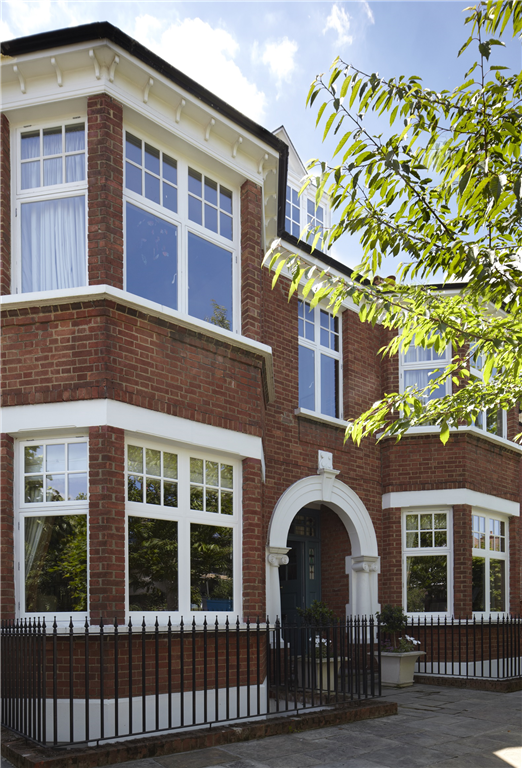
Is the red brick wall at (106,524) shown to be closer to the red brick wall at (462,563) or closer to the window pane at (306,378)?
the window pane at (306,378)

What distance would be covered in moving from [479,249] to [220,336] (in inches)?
142

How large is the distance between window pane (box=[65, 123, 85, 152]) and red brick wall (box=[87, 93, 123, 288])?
9.0 inches

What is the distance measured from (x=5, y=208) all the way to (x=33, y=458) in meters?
2.71

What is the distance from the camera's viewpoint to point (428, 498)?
13.3 m

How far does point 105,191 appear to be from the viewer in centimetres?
763

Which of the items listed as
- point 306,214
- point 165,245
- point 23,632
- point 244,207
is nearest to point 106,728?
point 23,632

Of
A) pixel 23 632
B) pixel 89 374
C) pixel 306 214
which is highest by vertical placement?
pixel 306 214

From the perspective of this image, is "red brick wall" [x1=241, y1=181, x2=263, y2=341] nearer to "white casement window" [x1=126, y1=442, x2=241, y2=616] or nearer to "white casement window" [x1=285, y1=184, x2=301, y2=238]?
"white casement window" [x1=126, y1=442, x2=241, y2=616]

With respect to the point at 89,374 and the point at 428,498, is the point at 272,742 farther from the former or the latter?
the point at 428,498

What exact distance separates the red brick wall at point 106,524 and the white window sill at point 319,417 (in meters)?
4.87

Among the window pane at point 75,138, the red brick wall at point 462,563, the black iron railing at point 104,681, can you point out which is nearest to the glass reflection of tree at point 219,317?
the window pane at point 75,138

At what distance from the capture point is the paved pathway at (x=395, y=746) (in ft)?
20.4

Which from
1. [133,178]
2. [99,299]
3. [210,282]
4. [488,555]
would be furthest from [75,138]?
[488,555]

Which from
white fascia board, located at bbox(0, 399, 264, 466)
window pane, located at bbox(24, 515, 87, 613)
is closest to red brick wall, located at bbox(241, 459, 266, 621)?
white fascia board, located at bbox(0, 399, 264, 466)
